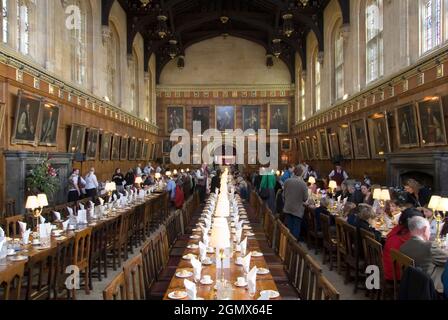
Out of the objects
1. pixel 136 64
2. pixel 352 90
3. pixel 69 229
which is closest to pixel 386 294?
pixel 69 229

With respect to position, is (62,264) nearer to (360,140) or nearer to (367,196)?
(367,196)

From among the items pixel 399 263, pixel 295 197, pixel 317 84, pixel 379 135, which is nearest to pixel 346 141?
pixel 379 135

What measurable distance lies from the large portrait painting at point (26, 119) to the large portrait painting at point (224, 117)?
18019 mm

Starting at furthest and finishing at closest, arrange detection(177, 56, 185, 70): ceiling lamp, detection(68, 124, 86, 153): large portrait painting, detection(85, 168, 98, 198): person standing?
1. detection(177, 56, 185, 70): ceiling lamp
2. detection(68, 124, 86, 153): large portrait painting
3. detection(85, 168, 98, 198): person standing

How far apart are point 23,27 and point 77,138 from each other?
387 centimetres

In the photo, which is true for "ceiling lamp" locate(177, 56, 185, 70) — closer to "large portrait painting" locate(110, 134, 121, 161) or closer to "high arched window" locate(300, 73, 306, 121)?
"high arched window" locate(300, 73, 306, 121)

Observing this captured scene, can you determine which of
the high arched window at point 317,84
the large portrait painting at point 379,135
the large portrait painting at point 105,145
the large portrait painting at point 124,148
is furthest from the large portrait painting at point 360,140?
the large portrait painting at point 124,148

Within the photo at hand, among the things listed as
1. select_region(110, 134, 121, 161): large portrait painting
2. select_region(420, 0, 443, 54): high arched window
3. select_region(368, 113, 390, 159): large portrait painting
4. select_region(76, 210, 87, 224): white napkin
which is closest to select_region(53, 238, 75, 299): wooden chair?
select_region(76, 210, 87, 224): white napkin

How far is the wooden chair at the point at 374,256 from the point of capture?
4801mm

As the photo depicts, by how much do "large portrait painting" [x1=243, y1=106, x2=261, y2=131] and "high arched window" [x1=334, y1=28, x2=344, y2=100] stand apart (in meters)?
9.82

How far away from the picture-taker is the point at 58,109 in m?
11.6

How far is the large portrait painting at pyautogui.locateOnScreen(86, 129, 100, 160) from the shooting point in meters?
14.4

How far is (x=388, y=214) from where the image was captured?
761cm

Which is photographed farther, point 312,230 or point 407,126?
point 407,126
